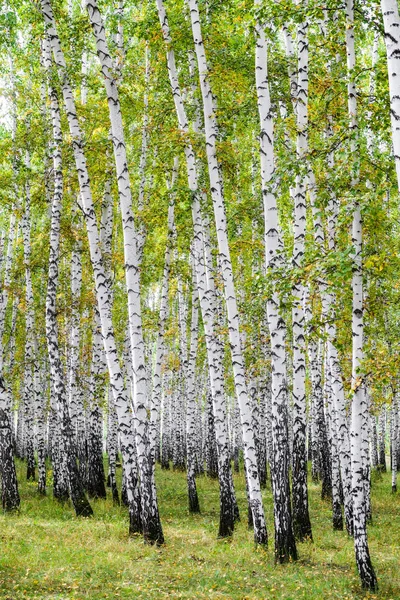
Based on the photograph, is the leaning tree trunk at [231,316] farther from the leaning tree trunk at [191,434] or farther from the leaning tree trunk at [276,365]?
the leaning tree trunk at [191,434]

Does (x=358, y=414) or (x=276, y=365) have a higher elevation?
(x=276, y=365)

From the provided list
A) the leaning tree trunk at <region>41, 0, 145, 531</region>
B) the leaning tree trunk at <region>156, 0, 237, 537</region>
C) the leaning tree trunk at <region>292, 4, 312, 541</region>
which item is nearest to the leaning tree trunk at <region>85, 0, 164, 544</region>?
the leaning tree trunk at <region>41, 0, 145, 531</region>

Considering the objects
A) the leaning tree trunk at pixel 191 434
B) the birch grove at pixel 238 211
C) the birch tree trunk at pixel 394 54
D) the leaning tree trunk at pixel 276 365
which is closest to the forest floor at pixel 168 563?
the birch grove at pixel 238 211

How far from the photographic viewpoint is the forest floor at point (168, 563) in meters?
8.20

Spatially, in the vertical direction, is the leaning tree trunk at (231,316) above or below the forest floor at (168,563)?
above

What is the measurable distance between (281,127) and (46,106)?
432 inches

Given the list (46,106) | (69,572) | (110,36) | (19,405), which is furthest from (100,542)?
(19,405)

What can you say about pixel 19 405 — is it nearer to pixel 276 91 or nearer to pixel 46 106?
pixel 46 106

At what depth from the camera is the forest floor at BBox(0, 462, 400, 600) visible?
8.20 metres

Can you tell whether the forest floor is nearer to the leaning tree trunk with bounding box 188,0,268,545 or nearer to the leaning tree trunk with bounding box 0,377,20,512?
the leaning tree trunk with bounding box 0,377,20,512

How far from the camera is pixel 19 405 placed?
3459 centimetres

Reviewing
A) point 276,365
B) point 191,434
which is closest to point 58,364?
point 191,434

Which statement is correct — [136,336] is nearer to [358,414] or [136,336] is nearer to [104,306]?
[104,306]

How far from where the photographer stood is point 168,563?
31.4ft
